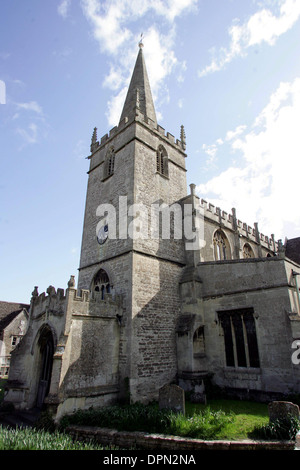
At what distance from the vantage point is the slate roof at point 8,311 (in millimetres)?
33916

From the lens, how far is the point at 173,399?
9.20m

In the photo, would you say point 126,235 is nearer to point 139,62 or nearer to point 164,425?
point 164,425

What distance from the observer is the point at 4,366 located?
31031 millimetres

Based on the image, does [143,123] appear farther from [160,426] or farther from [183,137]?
[160,426]

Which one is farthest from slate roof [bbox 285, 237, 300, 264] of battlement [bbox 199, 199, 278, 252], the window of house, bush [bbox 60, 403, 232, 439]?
bush [bbox 60, 403, 232, 439]

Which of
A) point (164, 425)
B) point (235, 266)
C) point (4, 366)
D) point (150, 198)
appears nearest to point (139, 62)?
point (150, 198)

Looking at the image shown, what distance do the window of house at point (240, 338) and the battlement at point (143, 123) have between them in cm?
1225

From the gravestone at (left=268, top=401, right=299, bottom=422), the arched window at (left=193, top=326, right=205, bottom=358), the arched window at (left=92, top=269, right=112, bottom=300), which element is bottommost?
the gravestone at (left=268, top=401, right=299, bottom=422)

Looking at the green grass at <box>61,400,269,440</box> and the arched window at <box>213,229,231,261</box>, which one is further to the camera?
the arched window at <box>213,229,231,261</box>

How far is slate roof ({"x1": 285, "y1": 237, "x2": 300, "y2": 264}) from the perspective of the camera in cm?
2729

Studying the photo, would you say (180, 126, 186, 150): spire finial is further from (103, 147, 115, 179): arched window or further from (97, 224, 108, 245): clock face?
(97, 224, 108, 245): clock face
